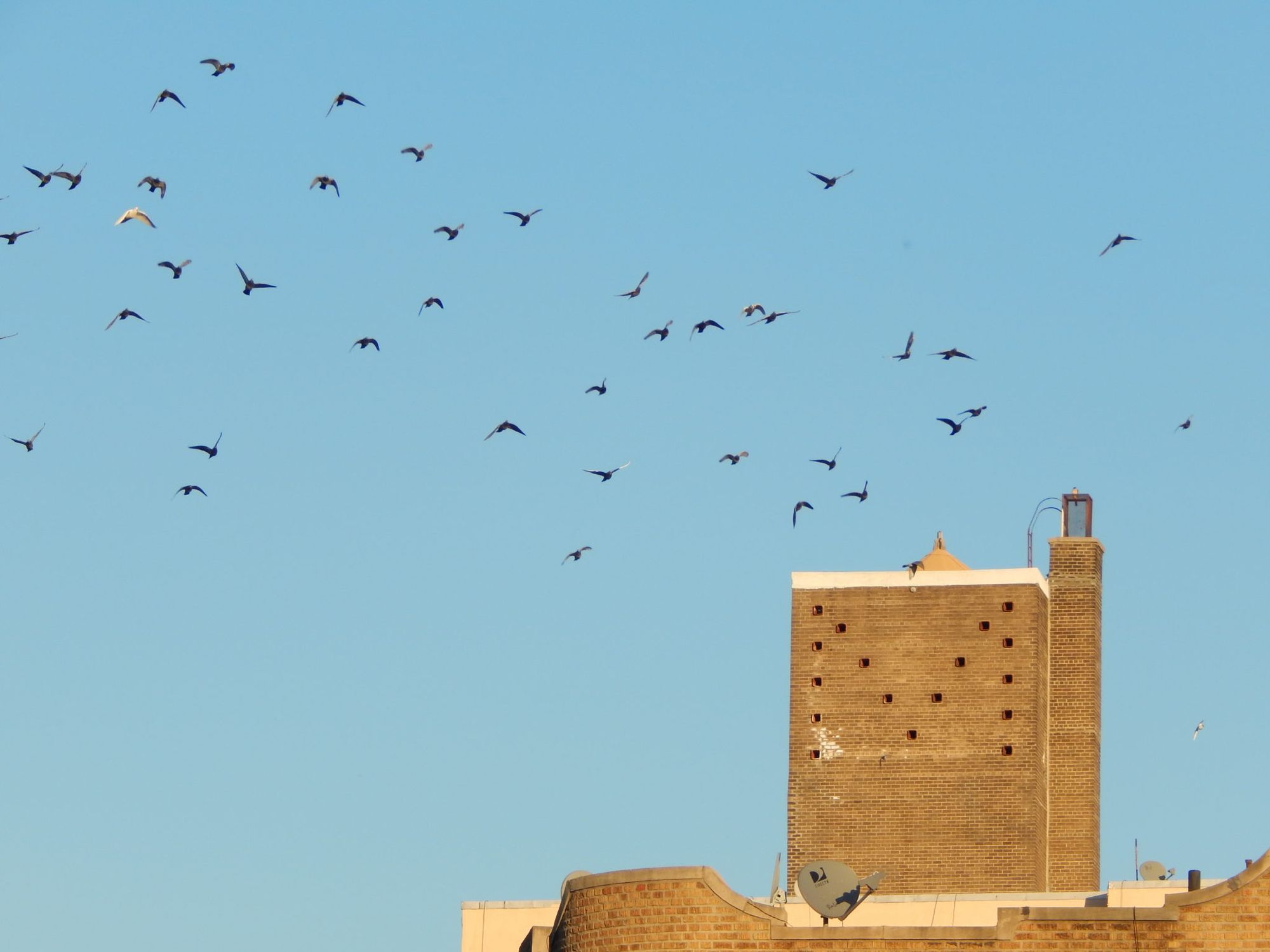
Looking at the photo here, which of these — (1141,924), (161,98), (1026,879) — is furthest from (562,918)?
(1026,879)

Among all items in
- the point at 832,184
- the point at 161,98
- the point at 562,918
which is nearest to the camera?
the point at 562,918

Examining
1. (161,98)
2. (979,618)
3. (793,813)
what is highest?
(161,98)

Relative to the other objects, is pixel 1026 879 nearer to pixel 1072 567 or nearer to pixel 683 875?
pixel 1072 567

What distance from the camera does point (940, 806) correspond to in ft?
213

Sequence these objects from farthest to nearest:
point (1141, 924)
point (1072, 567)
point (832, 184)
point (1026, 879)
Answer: point (1072, 567), point (1026, 879), point (832, 184), point (1141, 924)

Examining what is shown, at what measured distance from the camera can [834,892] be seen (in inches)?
1608

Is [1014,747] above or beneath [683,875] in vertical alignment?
above

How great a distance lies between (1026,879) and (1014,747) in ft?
10.9

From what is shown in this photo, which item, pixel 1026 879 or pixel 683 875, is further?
pixel 1026 879

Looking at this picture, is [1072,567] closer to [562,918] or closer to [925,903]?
[925,903]

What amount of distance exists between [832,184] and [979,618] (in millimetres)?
17968

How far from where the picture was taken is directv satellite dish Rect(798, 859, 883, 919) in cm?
4078

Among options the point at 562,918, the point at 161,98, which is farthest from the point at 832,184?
the point at 562,918

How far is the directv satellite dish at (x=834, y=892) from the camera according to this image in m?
40.8
